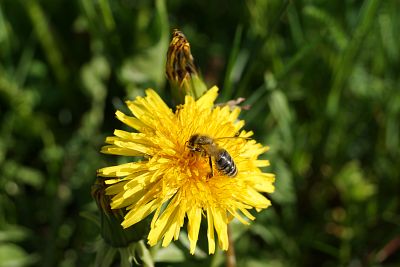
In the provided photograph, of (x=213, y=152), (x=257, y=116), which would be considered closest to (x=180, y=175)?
(x=213, y=152)

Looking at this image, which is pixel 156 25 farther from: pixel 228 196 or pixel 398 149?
pixel 398 149

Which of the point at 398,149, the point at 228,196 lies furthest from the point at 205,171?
the point at 398,149

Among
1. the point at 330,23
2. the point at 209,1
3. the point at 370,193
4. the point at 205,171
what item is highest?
the point at 209,1

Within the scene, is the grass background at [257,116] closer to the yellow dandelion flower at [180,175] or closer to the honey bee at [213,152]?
the yellow dandelion flower at [180,175]

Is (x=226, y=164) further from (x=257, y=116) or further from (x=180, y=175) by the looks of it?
(x=257, y=116)

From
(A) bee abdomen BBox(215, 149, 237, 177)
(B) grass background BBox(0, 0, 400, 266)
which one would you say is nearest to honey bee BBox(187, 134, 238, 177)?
(A) bee abdomen BBox(215, 149, 237, 177)

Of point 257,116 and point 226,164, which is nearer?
point 226,164

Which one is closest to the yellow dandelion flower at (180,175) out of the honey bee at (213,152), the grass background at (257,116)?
the honey bee at (213,152)
